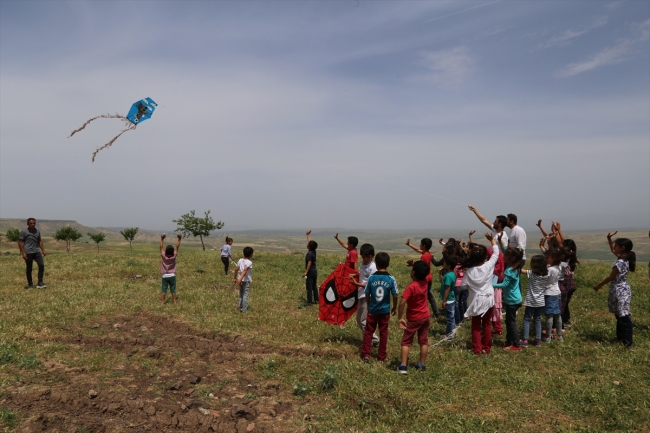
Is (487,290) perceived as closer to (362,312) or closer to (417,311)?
(417,311)

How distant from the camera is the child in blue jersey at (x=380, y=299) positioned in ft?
29.2

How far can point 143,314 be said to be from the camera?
13688 millimetres

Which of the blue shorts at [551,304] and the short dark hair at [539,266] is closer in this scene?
the short dark hair at [539,266]

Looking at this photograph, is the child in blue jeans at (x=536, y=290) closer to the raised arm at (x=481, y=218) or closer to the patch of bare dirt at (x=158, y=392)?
the raised arm at (x=481, y=218)

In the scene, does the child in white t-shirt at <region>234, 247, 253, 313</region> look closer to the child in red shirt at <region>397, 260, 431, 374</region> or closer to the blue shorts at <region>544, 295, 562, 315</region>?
the child in red shirt at <region>397, 260, 431, 374</region>

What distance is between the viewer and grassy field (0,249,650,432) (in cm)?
650

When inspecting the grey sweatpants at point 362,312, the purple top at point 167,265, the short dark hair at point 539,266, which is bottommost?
the grey sweatpants at point 362,312

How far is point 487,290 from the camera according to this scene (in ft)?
31.1

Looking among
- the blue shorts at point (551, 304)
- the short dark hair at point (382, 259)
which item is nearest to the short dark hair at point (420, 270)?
the short dark hair at point (382, 259)

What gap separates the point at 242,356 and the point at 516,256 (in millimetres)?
6598

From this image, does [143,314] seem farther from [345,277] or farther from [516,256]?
[516,256]

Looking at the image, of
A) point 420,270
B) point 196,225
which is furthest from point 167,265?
point 196,225

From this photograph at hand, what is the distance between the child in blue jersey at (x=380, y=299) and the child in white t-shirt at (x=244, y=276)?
219 inches

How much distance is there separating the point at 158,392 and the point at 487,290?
6920 millimetres
